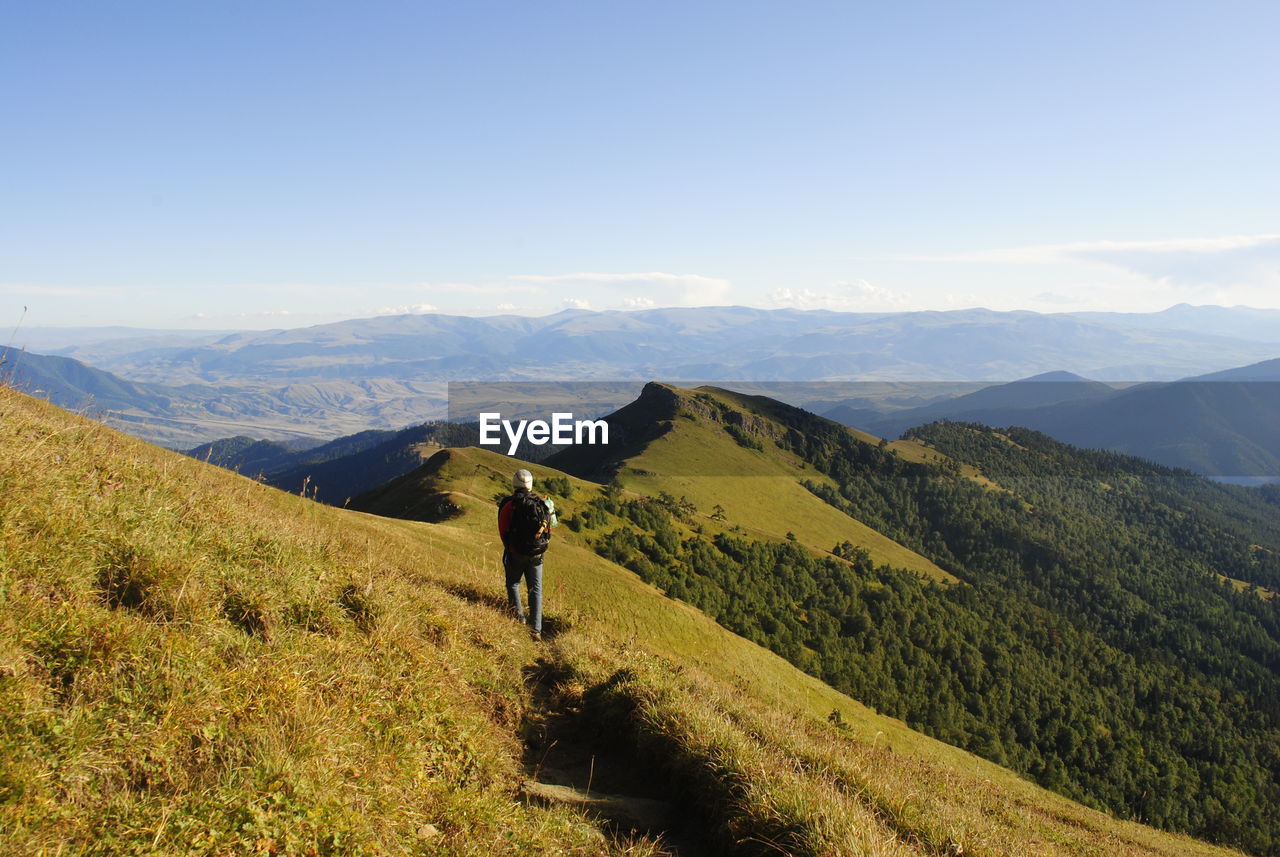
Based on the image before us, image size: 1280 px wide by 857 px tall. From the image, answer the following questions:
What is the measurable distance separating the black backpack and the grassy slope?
1897 mm

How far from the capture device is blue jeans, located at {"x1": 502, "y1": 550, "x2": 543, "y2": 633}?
1293cm

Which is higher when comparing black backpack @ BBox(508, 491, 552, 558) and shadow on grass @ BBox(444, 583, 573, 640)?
black backpack @ BBox(508, 491, 552, 558)

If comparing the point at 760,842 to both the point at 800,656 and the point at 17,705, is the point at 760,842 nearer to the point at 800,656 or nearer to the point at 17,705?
the point at 17,705

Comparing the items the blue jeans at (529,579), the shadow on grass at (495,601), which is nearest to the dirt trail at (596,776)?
the blue jeans at (529,579)

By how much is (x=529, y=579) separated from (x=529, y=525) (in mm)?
1223

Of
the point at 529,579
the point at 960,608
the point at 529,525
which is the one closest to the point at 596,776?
the point at 529,579

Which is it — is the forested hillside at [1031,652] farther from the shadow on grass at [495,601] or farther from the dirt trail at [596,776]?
the dirt trail at [596,776]

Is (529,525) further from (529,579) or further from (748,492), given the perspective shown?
(748,492)

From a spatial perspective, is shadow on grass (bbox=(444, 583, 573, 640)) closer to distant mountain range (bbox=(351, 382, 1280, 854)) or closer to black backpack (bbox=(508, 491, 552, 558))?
black backpack (bbox=(508, 491, 552, 558))

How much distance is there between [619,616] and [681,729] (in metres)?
24.8

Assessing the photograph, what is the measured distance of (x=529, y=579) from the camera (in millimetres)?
13047

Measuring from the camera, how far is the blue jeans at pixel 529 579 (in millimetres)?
12930

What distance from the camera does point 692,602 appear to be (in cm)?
8062

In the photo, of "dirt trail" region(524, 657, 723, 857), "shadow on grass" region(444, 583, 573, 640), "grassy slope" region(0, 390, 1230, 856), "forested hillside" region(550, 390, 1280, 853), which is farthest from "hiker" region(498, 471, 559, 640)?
"forested hillside" region(550, 390, 1280, 853)
